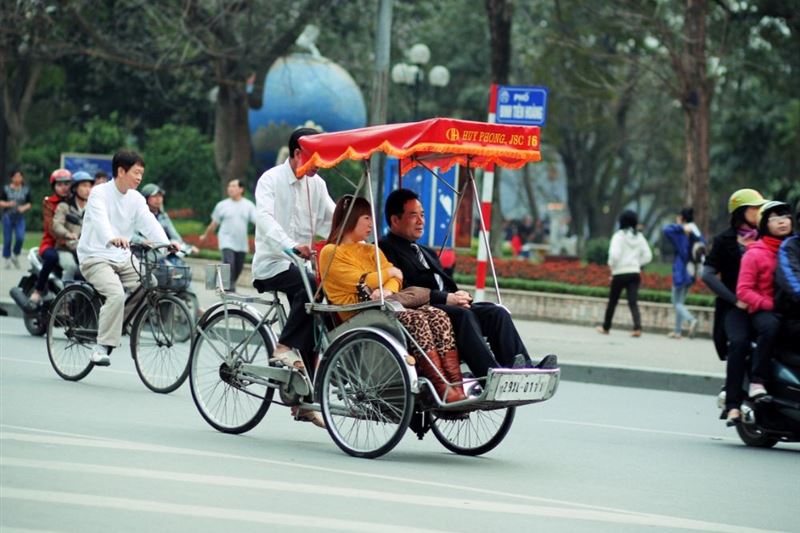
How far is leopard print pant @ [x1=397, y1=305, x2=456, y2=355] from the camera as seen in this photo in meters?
8.60

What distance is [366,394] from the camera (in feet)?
28.5

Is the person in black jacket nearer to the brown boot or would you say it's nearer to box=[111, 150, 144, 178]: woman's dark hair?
the brown boot

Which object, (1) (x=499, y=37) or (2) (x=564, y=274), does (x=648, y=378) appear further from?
(1) (x=499, y=37)

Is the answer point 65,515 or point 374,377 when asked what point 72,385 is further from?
point 65,515

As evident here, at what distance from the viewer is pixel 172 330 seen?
1155cm

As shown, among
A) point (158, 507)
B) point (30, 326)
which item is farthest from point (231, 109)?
point (158, 507)

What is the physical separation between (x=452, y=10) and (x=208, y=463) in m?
47.5

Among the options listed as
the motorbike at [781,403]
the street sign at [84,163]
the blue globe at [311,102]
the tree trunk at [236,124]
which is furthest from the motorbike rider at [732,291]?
the blue globe at [311,102]

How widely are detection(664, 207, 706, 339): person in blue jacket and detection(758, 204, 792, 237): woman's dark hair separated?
9.96 meters

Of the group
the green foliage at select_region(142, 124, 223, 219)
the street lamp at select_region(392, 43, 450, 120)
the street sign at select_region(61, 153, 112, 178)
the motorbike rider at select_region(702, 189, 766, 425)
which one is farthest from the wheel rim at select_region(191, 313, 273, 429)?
the green foliage at select_region(142, 124, 223, 219)

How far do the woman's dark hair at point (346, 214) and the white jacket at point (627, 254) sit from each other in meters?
11.7

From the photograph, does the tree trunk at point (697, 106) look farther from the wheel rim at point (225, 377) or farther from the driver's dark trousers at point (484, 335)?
the driver's dark trousers at point (484, 335)

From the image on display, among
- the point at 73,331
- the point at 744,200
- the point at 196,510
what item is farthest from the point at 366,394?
the point at 73,331

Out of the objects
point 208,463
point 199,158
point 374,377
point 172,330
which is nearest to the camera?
point 208,463
